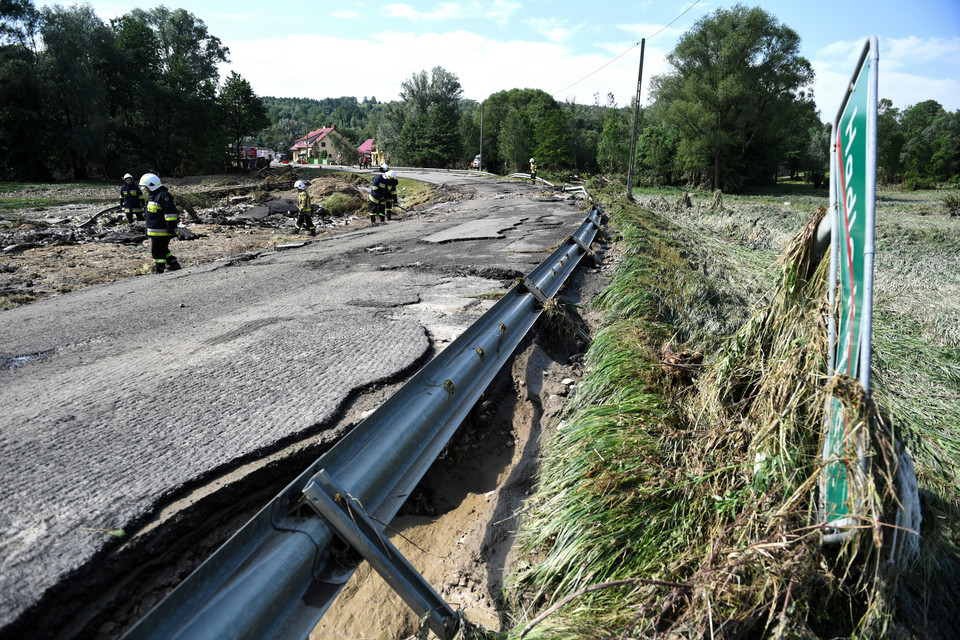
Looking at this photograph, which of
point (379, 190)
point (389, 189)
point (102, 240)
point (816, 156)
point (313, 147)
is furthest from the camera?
point (313, 147)

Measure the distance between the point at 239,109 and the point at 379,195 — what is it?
143 ft

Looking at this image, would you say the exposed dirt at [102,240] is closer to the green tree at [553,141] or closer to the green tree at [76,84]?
the green tree at [76,84]

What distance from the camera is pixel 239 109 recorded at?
163 ft

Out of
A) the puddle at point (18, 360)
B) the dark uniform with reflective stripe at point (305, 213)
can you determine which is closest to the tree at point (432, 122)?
the dark uniform with reflective stripe at point (305, 213)

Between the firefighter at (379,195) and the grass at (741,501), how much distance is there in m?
12.5

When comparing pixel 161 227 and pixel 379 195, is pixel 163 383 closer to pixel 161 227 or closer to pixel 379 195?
pixel 161 227

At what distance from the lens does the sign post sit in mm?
1183

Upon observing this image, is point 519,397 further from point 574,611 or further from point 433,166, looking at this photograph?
point 433,166

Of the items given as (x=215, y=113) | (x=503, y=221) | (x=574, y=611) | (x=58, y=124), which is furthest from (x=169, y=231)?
(x=215, y=113)

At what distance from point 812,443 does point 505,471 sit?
1555mm

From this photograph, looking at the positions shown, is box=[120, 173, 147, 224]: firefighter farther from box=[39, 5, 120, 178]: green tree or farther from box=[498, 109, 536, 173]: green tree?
box=[498, 109, 536, 173]: green tree

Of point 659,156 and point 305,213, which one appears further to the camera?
point 659,156

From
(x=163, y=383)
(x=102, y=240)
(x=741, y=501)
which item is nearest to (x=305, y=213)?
(x=102, y=240)

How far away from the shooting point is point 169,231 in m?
8.53
